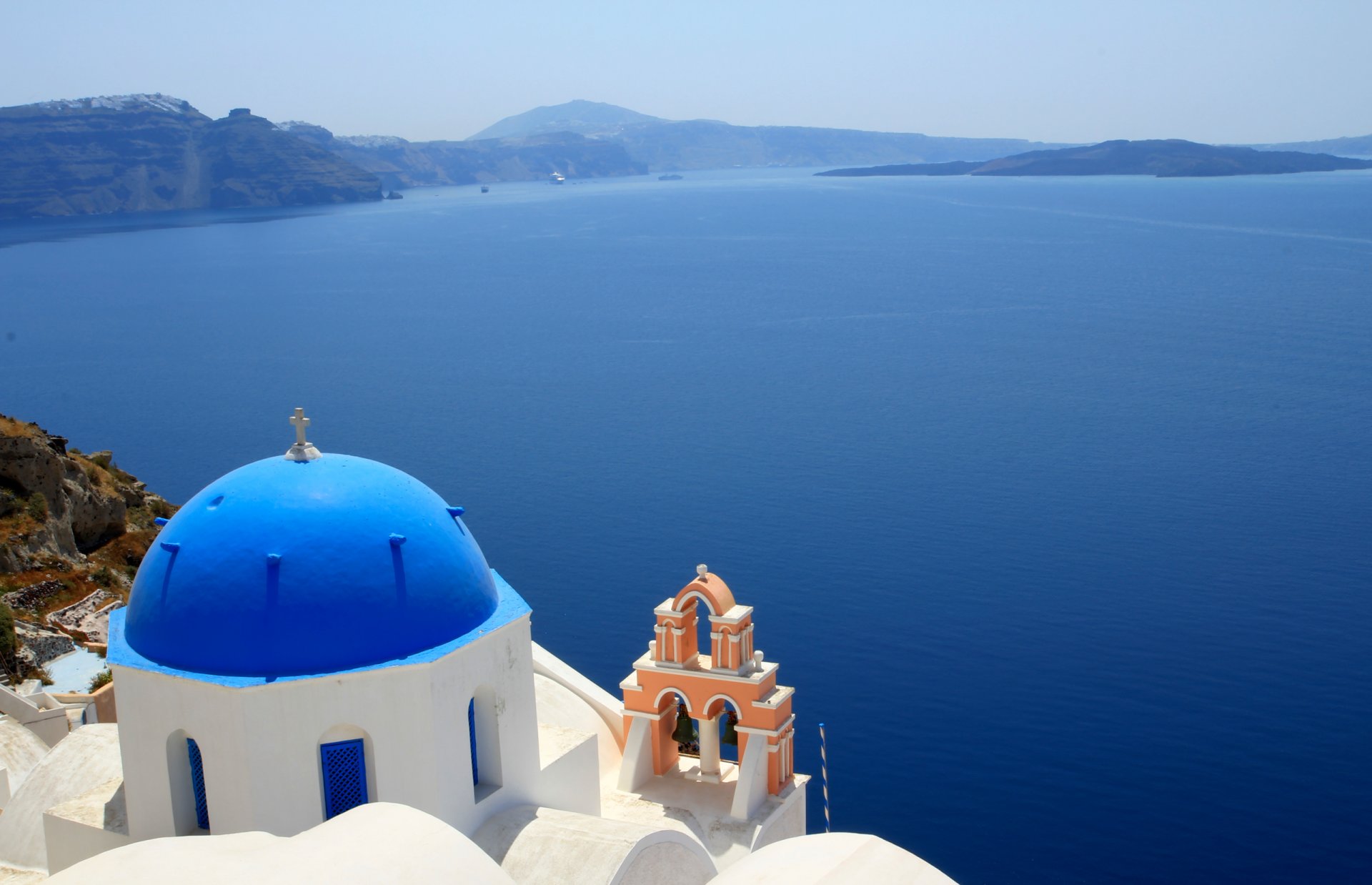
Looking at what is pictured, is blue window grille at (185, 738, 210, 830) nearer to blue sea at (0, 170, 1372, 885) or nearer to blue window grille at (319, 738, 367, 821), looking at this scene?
blue window grille at (319, 738, 367, 821)

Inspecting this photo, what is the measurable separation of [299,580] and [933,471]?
104 feet

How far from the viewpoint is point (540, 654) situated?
14.3 meters

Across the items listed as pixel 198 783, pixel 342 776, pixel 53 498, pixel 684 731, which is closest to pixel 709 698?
pixel 684 731

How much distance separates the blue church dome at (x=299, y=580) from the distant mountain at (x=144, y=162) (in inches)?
7036

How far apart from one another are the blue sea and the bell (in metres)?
8.75

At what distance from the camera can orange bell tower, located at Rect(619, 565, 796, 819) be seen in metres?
13.2

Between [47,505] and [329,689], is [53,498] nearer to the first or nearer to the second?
[47,505]

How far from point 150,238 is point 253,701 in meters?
134

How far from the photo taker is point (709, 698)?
44.2 ft

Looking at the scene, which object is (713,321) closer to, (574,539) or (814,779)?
(574,539)

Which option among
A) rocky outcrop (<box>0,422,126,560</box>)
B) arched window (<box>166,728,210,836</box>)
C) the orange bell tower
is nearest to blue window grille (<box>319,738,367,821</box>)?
arched window (<box>166,728,210,836</box>)

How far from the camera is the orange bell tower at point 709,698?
1323cm

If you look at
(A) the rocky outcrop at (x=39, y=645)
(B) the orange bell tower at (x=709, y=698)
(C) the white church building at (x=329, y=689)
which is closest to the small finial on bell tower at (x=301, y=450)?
(C) the white church building at (x=329, y=689)

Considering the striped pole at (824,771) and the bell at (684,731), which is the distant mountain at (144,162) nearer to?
the striped pole at (824,771)
